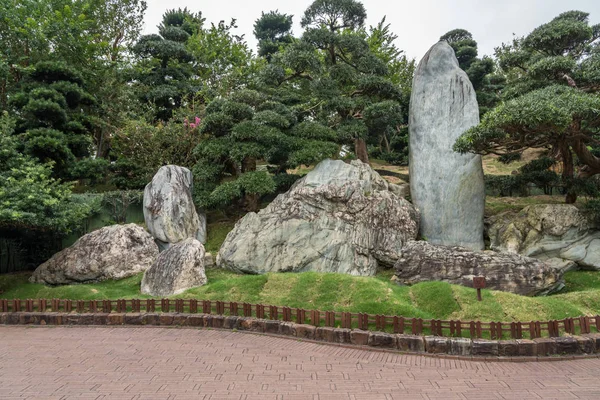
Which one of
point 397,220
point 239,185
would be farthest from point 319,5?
point 397,220

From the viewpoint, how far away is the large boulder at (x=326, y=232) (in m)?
12.1

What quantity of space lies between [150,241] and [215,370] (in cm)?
823

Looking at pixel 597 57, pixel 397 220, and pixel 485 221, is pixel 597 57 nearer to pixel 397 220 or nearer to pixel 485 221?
pixel 485 221

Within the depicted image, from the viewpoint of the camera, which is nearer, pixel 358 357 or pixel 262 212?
pixel 358 357

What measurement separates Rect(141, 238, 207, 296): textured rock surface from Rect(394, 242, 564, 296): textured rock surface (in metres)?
6.16

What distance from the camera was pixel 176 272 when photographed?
10766mm

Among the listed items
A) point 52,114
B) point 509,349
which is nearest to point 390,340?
point 509,349

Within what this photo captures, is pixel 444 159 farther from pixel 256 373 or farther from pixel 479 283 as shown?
pixel 256 373

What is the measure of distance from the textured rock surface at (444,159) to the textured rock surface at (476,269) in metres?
3.09

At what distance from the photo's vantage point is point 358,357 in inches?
268

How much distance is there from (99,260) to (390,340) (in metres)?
10.1

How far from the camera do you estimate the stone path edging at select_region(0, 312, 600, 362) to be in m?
6.56

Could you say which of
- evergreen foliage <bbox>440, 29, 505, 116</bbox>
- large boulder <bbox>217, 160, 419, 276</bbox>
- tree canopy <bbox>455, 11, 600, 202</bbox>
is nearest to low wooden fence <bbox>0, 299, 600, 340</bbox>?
large boulder <bbox>217, 160, 419, 276</bbox>

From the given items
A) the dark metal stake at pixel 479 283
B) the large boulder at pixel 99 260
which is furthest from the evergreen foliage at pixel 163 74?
the dark metal stake at pixel 479 283
